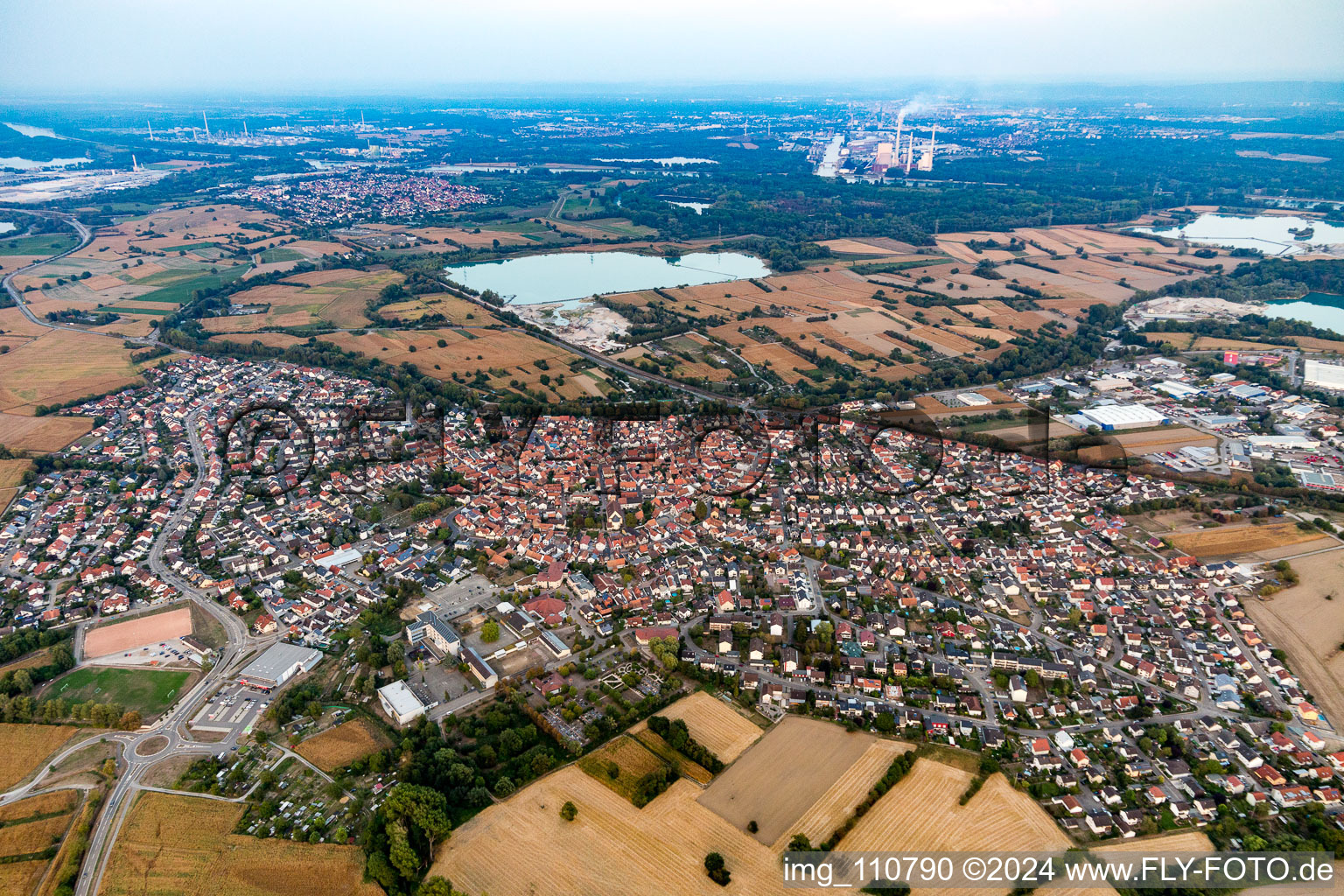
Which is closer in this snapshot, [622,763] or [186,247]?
[622,763]

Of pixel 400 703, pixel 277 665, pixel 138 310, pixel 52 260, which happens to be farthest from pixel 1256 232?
pixel 52 260

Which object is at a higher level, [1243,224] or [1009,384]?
[1243,224]

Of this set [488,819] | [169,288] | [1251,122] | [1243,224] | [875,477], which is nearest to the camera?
[488,819]

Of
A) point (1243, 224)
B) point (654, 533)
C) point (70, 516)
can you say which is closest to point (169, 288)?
point (70, 516)

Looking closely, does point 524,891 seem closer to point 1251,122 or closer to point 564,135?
point 564,135

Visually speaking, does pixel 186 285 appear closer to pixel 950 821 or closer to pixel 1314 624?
pixel 950 821

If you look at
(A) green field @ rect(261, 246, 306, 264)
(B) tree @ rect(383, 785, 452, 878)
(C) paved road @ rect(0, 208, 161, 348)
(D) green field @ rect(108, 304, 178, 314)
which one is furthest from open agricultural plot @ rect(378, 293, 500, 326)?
(B) tree @ rect(383, 785, 452, 878)

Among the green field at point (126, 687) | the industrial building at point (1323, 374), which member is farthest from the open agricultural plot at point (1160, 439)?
Result: the green field at point (126, 687)
